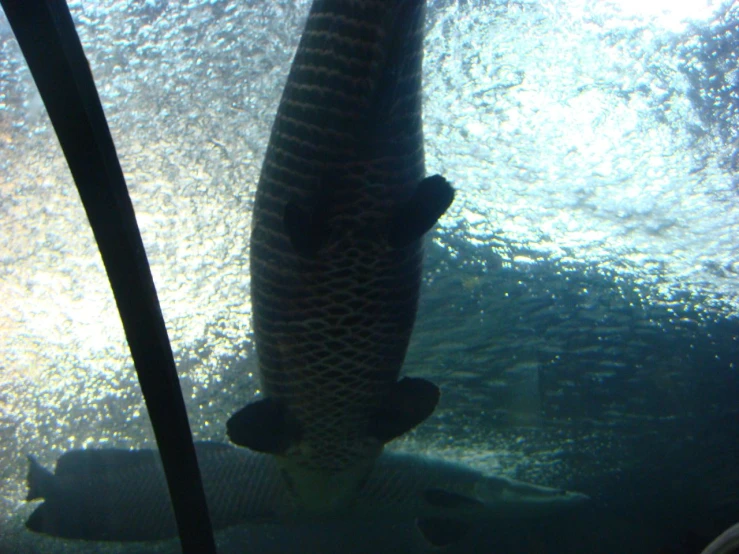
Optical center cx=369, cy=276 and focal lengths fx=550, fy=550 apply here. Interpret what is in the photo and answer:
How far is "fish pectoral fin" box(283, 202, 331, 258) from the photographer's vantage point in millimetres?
941

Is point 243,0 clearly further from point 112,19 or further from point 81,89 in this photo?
point 81,89

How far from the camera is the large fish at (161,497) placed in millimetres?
2098

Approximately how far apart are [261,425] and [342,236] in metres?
0.51

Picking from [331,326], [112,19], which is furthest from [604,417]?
[112,19]

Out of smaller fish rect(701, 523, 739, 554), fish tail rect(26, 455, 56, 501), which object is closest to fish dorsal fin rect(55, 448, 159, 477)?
fish tail rect(26, 455, 56, 501)

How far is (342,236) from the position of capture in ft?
3.23

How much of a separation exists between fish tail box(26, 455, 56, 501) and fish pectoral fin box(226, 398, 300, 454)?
1.45 m

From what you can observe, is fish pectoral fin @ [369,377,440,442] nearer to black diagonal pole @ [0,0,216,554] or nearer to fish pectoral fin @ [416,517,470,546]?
black diagonal pole @ [0,0,216,554]

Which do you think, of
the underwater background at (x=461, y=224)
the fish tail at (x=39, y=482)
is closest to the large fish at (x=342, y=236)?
the underwater background at (x=461, y=224)

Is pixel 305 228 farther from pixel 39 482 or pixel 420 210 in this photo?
pixel 39 482

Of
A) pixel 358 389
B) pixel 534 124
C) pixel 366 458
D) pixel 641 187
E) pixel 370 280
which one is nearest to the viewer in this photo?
pixel 370 280

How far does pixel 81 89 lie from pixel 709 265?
288 cm

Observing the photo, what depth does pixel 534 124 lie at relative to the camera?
188 cm

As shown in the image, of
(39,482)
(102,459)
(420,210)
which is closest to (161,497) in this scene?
(102,459)
